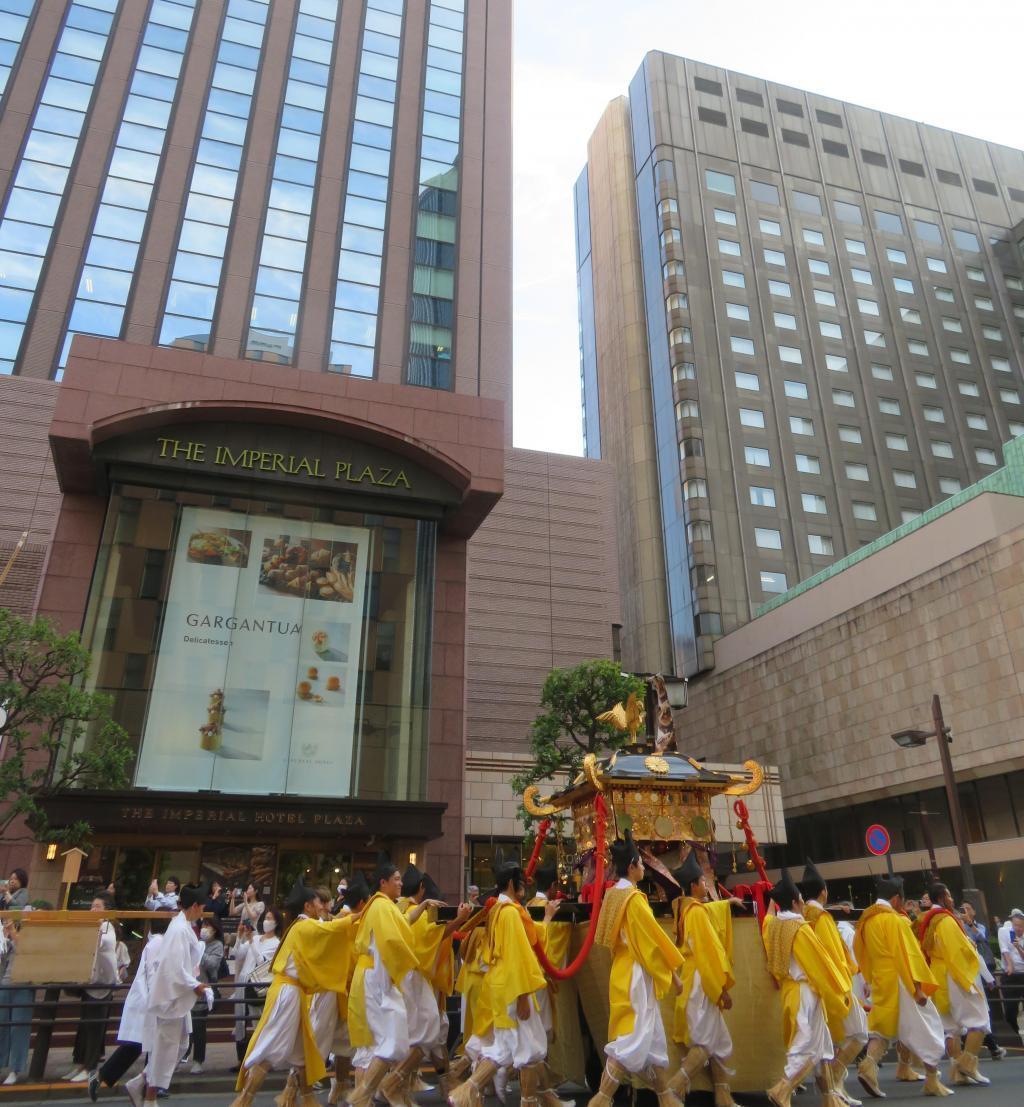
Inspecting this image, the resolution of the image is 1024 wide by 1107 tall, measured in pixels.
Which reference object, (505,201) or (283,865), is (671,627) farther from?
(283,865)

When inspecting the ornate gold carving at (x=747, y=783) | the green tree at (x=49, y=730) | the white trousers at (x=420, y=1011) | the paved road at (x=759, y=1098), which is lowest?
the paved road at (x=759, y=1098)

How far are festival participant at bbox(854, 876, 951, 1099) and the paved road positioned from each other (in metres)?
0.28

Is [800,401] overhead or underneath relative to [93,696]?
overhead

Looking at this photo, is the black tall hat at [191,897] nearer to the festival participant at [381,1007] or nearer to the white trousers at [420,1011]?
the festival participant at [381,1007]

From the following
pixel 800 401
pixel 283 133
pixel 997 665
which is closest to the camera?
pixel 997 665

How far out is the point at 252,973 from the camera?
442 inches

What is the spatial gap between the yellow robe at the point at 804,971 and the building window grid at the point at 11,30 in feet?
136

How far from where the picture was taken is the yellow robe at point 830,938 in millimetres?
8047

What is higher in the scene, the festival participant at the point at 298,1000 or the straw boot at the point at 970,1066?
the festival participant at the point at 298,1000

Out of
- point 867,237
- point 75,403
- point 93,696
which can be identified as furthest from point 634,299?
point 93,696

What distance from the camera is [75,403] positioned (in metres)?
22.1

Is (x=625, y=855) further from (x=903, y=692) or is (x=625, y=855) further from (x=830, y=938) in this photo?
(x=903, y=692)

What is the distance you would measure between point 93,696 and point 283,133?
93.0 ft

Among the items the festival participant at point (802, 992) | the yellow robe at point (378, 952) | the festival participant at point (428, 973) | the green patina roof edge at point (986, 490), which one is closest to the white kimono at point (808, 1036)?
the festival participant at point (802, 992)
